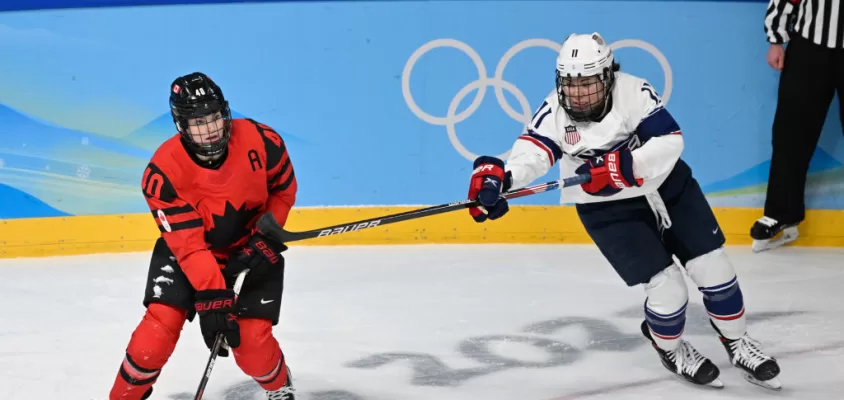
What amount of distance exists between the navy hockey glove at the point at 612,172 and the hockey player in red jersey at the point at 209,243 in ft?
3.05

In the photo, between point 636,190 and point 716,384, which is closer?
point 636,190

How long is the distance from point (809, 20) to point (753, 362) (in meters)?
2.14

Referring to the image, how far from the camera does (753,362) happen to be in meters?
3.28

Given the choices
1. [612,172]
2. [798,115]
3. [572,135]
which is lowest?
[798,115]

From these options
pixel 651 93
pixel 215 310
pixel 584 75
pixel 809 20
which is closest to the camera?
pixel 215 310

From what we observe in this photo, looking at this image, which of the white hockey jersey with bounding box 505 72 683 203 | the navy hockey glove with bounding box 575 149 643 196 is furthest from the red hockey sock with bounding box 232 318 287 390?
the navy hockey glove with bounding box 575 149 643 196

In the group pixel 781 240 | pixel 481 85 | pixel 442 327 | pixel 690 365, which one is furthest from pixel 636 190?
pixel 781 240

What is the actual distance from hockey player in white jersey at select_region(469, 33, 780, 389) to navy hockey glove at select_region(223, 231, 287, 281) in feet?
2.00

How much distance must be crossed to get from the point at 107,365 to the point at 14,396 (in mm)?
363

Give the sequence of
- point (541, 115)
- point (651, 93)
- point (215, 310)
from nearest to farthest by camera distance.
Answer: point (215, 310) < point (651, 93) < point (541, 115)

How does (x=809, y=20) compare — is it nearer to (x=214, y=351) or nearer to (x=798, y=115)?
(x=798, y=115)

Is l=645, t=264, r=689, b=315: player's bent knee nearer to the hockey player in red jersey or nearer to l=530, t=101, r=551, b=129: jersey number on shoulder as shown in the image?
l=530, t=101, r=551, b=129: jersey number on shoulder

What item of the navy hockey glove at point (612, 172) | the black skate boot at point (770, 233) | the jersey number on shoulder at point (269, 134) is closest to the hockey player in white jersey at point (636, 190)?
the navy hockey glove at point (612, 172)

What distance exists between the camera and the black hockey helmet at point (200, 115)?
9.07 feet
